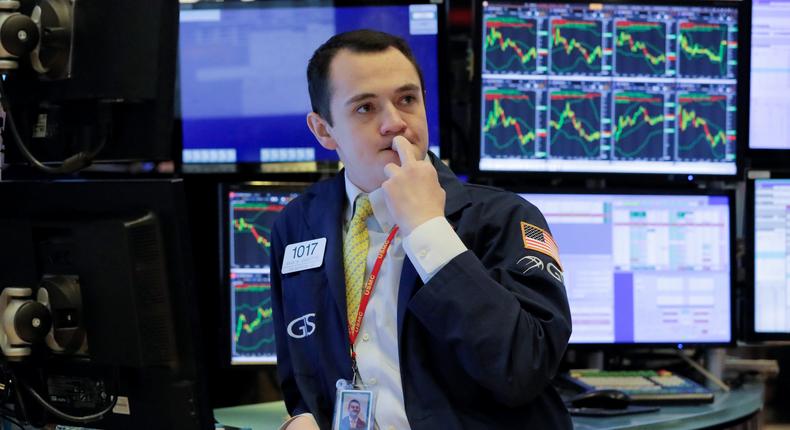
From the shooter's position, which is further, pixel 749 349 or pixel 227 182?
pixel 749 349

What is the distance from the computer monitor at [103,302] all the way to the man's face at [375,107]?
0.44 m

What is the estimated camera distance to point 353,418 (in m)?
1.63

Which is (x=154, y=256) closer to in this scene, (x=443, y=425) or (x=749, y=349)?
(x=443, y=425)

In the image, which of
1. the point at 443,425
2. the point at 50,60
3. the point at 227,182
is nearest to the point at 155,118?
the point at 50,60

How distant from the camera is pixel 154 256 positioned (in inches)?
52.9

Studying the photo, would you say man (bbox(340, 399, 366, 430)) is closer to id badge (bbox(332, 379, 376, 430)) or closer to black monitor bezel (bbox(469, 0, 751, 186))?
id badge (bbox(332, 379, 376, 430))

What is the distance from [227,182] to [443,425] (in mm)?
1160

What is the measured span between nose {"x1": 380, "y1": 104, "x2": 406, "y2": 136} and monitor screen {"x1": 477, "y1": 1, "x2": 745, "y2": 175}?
93 centimetres

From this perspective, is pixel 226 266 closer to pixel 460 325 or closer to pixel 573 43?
pixel 573 43

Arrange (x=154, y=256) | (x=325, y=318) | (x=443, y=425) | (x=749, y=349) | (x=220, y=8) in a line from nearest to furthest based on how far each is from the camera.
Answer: (x=154, y=256), (x=443, y=425), (x=325, y=318), (x=220, y=8), (x=749, y=349)

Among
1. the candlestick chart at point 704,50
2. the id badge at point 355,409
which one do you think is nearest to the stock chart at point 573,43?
the candlestick chart at point 704,50

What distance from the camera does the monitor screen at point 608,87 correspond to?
2.60 metres

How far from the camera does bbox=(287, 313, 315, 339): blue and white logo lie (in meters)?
1.75

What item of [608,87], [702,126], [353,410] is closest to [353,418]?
[353,410]
